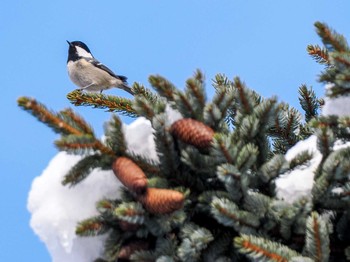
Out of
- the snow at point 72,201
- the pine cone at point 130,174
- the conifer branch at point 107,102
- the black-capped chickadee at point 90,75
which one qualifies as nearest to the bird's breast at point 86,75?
the black-capped chickadee at point 90,75

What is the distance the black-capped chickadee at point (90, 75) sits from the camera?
31.1 ft

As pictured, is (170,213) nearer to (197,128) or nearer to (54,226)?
(197,128)

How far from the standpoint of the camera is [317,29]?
2.69 metres

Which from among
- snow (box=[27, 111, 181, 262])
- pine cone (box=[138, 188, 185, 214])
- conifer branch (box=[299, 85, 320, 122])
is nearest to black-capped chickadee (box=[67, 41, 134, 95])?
conifer branch (box=[299, 85, 320, 122])

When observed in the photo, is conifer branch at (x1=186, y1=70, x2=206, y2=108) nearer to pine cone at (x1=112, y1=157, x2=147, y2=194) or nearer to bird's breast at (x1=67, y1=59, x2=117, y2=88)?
pine cone at (x1=112, y1=157, x2=147, y2=194)

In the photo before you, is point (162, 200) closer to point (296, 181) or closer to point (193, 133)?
point (193, 133)

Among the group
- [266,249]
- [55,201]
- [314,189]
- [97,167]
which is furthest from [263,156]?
[55,201]

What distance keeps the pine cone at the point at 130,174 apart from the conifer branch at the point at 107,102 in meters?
1.37

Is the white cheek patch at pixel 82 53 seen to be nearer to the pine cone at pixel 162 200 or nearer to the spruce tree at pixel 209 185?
the spruce tree at pixel 209 185

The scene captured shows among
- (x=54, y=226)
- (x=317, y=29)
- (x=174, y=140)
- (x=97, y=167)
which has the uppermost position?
(x=317, y=29)

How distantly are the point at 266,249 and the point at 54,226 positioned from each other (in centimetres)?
83

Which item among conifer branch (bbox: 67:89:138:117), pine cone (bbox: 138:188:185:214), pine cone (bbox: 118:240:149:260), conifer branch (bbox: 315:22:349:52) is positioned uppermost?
conifer branch (bbox: 67:89:138:117)

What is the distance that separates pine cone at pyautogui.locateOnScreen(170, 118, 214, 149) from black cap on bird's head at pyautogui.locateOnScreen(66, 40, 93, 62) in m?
7.66

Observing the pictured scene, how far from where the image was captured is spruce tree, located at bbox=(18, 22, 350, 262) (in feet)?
7.75
